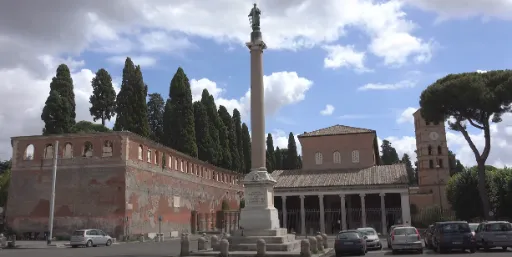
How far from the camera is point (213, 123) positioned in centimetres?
5709

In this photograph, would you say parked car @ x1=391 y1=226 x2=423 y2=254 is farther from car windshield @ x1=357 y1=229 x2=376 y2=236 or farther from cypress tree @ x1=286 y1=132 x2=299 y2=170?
cypress tree @ x1=286 y1=132 x2=299 y2=170

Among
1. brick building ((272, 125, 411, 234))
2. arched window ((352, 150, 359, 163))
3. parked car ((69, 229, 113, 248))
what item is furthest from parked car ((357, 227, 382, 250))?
arched window ((352, 150, 359, 163))

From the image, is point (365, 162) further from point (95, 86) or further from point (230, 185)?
point (95, 86)

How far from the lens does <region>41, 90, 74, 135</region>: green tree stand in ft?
134

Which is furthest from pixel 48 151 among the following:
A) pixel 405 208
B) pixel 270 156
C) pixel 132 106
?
pixel 270 156

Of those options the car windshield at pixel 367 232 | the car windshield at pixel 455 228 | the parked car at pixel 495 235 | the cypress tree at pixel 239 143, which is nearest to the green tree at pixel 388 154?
the cypress tree at pixel 239 143

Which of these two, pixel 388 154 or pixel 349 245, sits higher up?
pixel 388 154

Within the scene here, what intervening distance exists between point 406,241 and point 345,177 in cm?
2590

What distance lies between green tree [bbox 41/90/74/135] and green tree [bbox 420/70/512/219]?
31413 millimetres

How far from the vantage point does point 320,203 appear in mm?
44688

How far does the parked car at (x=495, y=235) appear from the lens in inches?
778

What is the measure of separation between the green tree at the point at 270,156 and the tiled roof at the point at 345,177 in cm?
2013

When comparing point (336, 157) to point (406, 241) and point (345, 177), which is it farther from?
point (406, 241)

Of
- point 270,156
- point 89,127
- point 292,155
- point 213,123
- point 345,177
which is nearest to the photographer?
point 345,177
